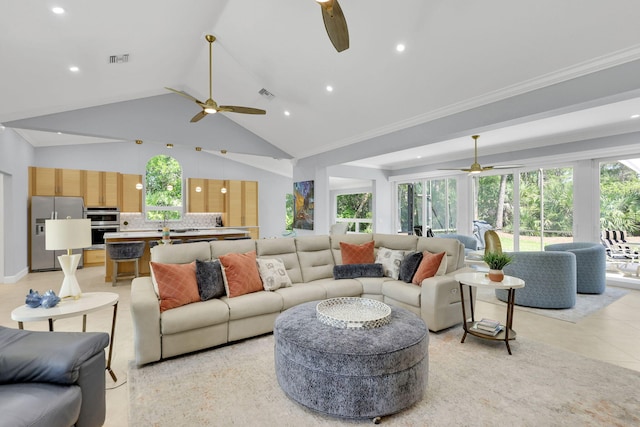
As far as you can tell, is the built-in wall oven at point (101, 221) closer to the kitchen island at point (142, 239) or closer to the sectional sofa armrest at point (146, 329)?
the kitchen island at point (142, 239)

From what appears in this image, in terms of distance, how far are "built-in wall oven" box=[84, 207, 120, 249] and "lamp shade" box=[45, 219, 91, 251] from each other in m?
6.20

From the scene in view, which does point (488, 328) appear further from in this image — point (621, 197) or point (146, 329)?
point (621, 197)

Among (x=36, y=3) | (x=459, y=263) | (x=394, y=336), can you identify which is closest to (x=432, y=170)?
(x=459, y=263)

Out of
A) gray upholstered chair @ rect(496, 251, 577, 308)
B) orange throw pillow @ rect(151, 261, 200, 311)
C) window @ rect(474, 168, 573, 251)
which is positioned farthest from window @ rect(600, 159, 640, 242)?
orange throw pillow @ rect(151, 261, 200, 311)

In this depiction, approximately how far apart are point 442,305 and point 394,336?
4.71 ft

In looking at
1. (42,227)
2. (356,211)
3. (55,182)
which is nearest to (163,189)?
(55,182)

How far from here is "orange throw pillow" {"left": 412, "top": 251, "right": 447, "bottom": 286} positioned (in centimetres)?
362

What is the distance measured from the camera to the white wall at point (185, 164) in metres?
7.79

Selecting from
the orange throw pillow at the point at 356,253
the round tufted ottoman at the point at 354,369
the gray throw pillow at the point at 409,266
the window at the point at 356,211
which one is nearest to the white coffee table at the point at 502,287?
the gray throw pillow at the point at 409,266

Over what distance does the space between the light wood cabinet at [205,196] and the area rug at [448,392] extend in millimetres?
6935

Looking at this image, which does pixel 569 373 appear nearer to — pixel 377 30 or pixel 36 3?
pixel 377 30

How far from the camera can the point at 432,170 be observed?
8.12 m

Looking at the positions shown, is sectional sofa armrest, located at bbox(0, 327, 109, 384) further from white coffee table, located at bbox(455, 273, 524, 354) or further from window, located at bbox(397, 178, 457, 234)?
window, located at bbox(397, 178, 457, 234)

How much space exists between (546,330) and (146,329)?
4.05 m
